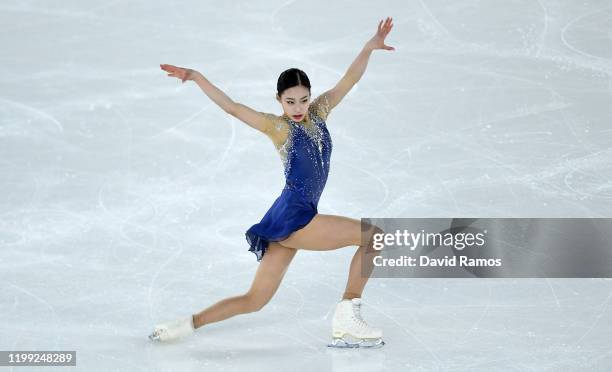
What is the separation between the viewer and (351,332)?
559 cm

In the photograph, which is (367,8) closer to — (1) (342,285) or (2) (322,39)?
(2) (322,39)

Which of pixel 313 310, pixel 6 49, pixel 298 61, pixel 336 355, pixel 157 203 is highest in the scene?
pixel 6 49

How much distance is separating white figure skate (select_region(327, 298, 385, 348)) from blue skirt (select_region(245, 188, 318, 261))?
468 millimetres

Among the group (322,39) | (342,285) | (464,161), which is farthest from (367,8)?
(342,285)

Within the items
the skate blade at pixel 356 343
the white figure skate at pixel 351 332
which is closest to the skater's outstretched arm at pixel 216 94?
the white figure skate at pixel 351 332

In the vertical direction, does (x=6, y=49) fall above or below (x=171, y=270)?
above

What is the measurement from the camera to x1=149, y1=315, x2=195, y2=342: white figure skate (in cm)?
570

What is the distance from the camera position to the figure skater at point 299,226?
5.62 m

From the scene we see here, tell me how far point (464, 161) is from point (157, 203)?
2.16 m

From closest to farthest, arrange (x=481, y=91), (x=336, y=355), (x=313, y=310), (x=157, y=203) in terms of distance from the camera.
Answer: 1. (x=336, y=355)
2. (x=313, y=310)
3. (x=157, y=203)
4. (x=481, y=91)

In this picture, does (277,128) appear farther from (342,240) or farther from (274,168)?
(274,168)

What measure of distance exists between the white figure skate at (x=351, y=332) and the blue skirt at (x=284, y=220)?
468mm

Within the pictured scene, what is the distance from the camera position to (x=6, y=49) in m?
9.86

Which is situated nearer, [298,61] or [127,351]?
[127,351]
